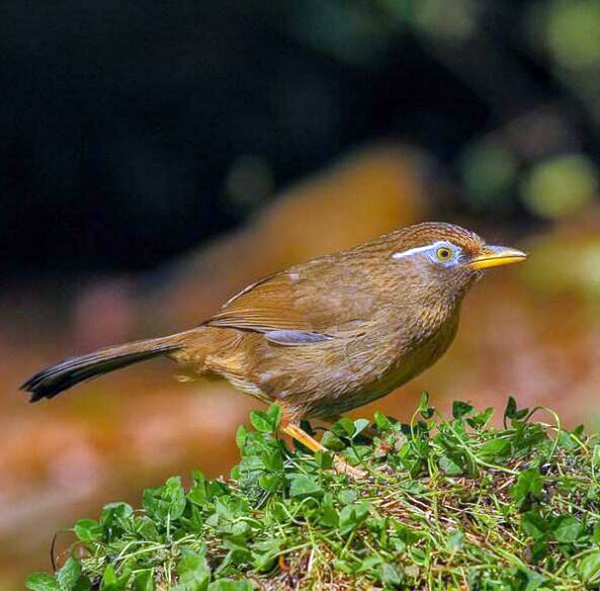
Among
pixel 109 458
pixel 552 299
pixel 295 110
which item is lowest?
pixel 109 458

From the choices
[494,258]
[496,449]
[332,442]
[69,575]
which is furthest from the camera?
[494,258]

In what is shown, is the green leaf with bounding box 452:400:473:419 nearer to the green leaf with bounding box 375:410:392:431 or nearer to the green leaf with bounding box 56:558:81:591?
the green leaf with bounding box 375:410:392:431

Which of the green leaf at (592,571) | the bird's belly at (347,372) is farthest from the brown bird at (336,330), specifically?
the green leaf at (592,571)

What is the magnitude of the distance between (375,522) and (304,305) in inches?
93.8

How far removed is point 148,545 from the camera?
3.62 metres

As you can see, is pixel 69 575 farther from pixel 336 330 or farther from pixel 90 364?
pixel 90 364

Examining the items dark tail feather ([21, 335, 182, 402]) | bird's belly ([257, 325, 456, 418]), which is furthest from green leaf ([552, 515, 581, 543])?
dark tail feather ([21, 335, 182, 402])

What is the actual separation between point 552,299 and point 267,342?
4.92 m

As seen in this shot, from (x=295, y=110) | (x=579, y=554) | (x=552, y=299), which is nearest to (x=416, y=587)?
(x=579, y=554)

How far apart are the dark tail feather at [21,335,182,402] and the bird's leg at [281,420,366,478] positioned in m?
0.80

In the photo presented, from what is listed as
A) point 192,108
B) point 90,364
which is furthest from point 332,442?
point 192,108

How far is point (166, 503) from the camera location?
3680 millimetres

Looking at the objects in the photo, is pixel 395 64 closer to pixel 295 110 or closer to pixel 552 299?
pixel 295 110

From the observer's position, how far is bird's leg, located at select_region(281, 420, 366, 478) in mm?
3807
